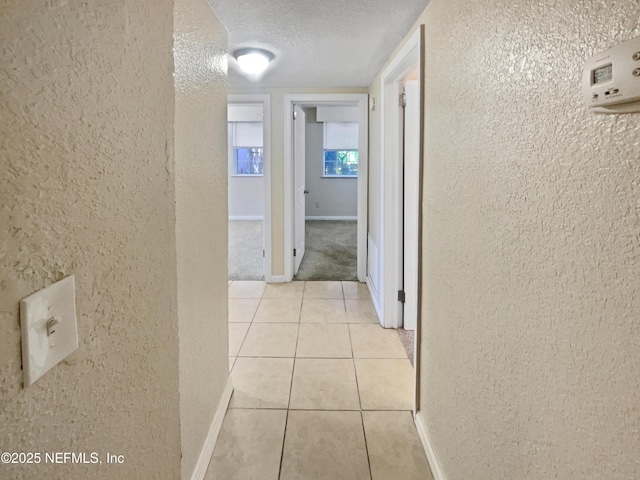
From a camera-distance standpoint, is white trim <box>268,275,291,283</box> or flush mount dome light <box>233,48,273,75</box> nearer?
flush mount dome light <box>233,48,273,75</box>

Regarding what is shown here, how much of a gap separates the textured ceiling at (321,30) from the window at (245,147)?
5.06m

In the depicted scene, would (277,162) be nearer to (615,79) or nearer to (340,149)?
(615,79)

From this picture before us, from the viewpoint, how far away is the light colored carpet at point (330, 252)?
468cm

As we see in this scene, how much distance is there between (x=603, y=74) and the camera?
2.17ft

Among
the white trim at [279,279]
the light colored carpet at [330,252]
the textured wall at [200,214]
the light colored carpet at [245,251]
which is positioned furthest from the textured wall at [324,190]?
the textured wall at [200,214]

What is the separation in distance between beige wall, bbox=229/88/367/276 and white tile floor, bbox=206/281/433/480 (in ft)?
2.98

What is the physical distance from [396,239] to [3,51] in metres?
2.69

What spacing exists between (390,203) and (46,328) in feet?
8.56

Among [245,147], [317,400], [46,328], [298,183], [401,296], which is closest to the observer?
[46,328]

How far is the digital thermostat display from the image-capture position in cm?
64

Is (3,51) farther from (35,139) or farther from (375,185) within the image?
(375,185)

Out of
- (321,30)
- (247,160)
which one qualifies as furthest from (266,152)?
(247,160)

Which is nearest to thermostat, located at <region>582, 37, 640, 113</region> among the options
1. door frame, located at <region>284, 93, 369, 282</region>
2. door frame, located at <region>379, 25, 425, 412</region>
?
door frame, located at <region>379, 25, 425, 412</region>

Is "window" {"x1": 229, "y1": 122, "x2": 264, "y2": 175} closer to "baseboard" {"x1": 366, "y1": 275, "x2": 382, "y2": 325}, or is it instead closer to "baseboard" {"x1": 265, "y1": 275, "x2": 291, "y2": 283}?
"baseboard" {"x1": 265, "y1": 275, "x2": 291, "y2": 283}
